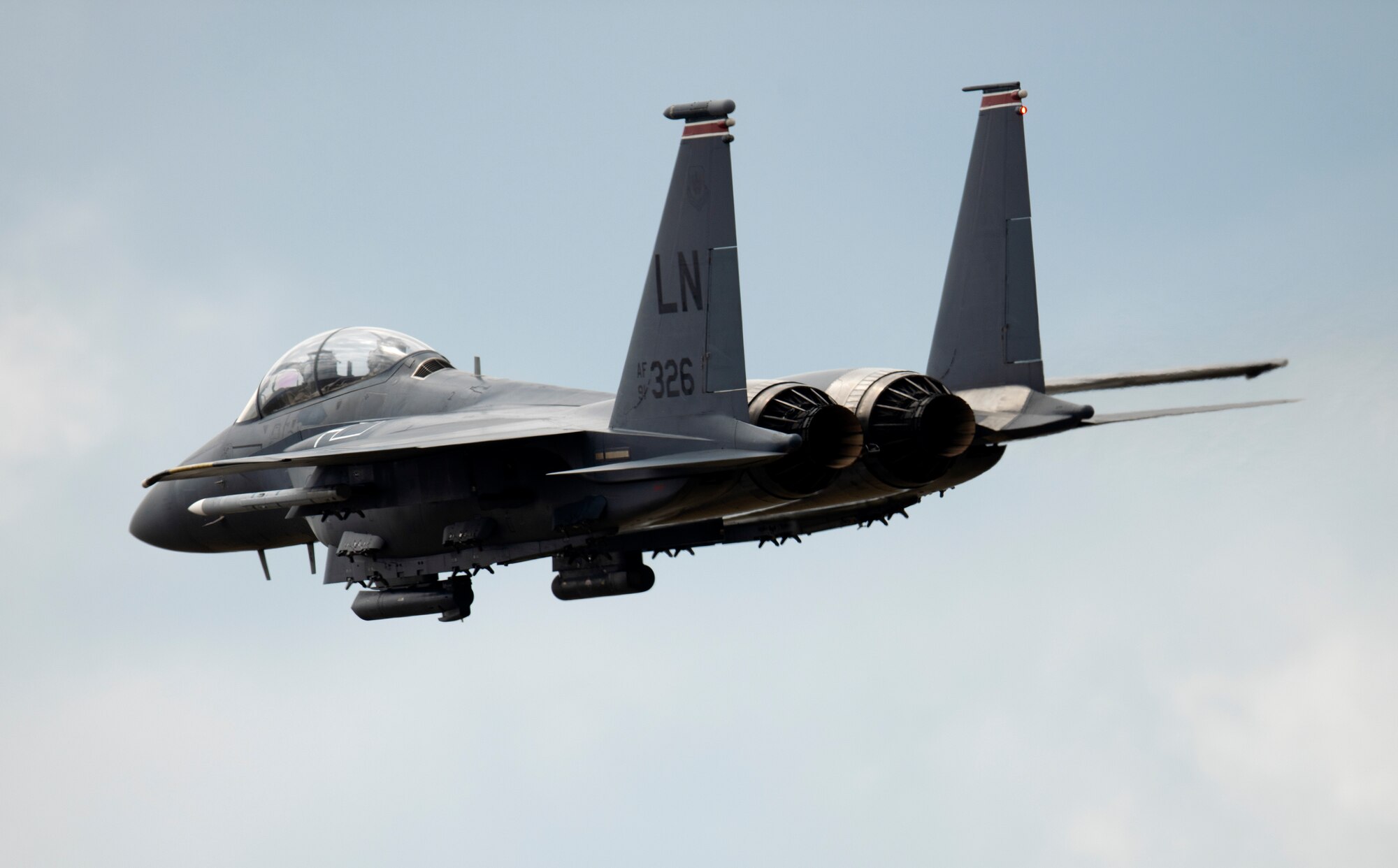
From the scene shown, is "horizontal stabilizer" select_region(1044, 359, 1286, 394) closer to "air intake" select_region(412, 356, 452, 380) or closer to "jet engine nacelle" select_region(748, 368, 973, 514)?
"jet engine nacelle" select_region(748, 368, 973, 514)

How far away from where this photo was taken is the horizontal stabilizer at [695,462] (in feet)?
61.0

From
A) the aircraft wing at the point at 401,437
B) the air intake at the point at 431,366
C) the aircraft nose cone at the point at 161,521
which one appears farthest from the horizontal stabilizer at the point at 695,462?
the aircraft nose cone at the point at 161,521

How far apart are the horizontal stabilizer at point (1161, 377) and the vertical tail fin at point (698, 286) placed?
17.7ft

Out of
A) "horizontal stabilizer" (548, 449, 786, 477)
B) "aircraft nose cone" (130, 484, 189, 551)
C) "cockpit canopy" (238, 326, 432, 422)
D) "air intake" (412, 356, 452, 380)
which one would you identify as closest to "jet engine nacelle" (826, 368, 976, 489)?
"horizontal stabilizer" (548, 449, 786, 477)

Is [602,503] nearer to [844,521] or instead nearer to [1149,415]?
[844,521]

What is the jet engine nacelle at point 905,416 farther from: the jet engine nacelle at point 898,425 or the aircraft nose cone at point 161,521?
the aircraft nose cone at point 161,521

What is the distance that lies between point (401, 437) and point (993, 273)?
7.11m

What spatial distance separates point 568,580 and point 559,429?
347 centimetres

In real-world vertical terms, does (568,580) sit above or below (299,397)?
below

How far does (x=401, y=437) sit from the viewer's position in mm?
21297

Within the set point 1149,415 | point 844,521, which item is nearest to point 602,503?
point 844,521

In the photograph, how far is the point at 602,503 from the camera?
20.8 metres

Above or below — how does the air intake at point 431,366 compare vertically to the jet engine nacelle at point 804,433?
above

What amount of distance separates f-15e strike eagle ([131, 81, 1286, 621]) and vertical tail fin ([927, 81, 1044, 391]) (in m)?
0.02
